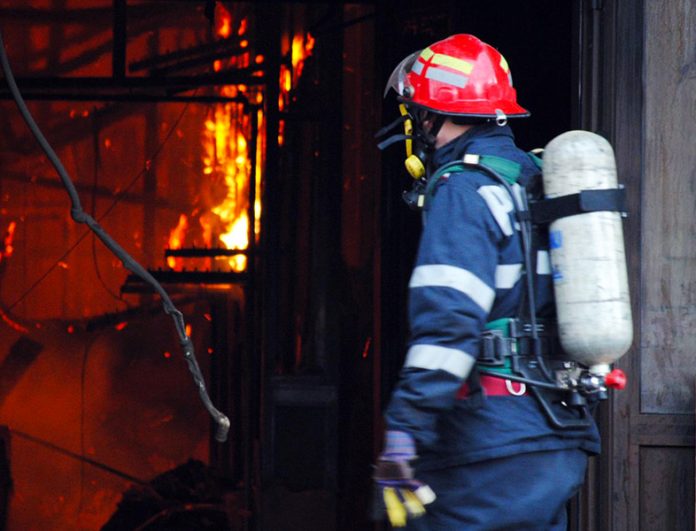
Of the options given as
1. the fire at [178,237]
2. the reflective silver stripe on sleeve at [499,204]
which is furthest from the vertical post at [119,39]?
the reflective silver stripe on sleeve at [499,204]

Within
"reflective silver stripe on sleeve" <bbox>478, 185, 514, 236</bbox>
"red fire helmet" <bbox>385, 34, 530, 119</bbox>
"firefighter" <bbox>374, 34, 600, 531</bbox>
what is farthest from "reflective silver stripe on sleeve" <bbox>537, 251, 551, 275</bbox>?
"red fire helmet" <bbox>385, 34, 530, 119</bbox>

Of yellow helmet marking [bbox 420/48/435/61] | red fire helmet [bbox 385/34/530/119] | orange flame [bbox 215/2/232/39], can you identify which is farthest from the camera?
orange flame [bbox 215/2/232/39]

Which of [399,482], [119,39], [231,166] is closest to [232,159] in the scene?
[231,166]

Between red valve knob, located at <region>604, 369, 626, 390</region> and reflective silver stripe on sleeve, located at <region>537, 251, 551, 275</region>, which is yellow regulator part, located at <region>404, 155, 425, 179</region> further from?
red valve knob, located at <region>604, 369, 626, 390</region>

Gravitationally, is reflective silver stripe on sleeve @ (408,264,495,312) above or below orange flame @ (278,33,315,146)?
below

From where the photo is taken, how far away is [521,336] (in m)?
3.36

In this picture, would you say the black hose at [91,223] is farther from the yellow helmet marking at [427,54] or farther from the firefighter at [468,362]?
the yellow helmet marking at [427,54]

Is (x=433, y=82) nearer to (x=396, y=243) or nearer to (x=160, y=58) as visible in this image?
(x=396, y=243)

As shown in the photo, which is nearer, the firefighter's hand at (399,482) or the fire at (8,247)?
the firefighter's hand at (399,482)

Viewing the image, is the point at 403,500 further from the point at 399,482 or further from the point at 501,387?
the point at 501,387

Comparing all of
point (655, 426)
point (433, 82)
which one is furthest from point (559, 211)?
point (655, 426)

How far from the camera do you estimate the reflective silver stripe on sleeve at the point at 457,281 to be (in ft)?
10.3

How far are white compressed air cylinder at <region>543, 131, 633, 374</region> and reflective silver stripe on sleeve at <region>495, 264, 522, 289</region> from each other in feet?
0.42

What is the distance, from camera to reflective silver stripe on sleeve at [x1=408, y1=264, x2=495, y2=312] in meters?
3.14
